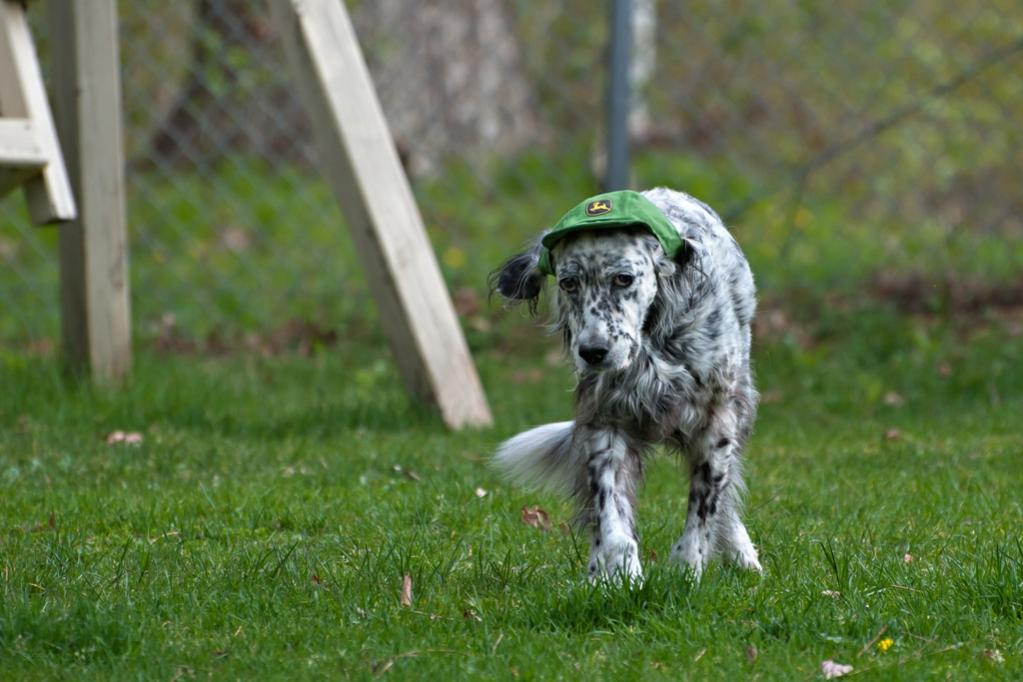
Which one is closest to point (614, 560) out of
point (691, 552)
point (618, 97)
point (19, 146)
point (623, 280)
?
point (691, 552)

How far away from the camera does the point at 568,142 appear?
28.7 ft

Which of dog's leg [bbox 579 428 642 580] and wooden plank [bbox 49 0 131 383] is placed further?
wooden plank [bbox 49 0 131 383]

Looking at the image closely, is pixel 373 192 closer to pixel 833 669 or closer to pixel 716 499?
pixel 716 499

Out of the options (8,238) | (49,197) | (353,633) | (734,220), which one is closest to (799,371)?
(734,220)

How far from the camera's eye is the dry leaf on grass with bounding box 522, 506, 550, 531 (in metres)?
4.24

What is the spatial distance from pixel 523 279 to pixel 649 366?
0.38m

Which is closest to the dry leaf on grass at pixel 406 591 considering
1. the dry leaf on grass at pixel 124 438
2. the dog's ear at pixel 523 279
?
the dog's ear at pixel 523 279

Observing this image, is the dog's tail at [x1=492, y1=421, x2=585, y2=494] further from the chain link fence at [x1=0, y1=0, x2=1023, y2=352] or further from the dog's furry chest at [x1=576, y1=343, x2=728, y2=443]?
the chain link fence at [x1=0, y1=0, x2=1023, y2=352]

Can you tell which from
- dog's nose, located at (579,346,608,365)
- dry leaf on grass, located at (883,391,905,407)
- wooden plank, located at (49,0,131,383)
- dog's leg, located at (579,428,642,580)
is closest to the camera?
dog's nose, located at (579,346,608,365)

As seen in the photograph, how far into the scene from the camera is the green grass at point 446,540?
10.0ft

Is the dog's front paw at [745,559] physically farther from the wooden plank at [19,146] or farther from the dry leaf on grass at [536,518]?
the wooden plank at [19,146]

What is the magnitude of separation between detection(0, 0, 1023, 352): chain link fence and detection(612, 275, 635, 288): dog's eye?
4.49 m

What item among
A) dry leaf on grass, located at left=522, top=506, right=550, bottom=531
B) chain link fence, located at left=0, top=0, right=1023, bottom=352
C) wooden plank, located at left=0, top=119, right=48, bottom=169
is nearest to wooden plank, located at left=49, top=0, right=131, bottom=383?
wooden plank, located at left=0, top=119, right=48, bottom=169

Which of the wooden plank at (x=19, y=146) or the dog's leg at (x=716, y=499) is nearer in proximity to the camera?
the dog's leg at (x=716, y=499)
